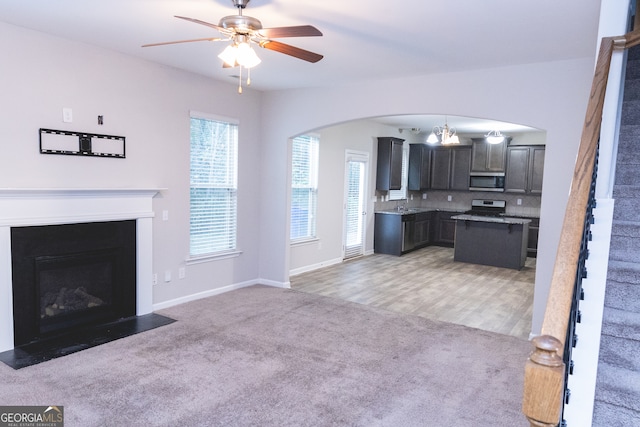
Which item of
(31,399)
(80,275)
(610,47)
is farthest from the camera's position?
(80,275)

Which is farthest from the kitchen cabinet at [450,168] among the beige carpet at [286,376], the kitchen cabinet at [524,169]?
the beige carpet at [286,376]

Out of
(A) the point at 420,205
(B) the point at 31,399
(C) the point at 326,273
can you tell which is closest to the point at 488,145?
(A) the point at 420,205

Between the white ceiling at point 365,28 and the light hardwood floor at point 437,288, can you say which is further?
the light hardwood floor at point 437,288

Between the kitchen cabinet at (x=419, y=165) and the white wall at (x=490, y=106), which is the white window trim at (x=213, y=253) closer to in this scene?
the white wall at (x=490, y=106)

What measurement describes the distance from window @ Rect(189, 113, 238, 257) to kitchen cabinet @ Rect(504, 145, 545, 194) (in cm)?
633

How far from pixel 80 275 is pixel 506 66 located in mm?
4661

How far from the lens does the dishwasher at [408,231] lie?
887 centimetres

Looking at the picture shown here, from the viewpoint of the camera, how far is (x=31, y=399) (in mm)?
2896

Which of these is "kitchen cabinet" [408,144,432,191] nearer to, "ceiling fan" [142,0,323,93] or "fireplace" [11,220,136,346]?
"fireplace" [11,220,136,346]

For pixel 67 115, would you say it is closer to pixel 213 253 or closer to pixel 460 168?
pixel 213 253

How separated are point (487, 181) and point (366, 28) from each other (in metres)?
7.13

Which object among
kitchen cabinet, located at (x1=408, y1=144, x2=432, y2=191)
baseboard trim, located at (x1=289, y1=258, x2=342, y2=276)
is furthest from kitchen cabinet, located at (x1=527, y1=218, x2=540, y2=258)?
baseboard trim, located at (x1=289, y1=258, x2=342, y2=276)

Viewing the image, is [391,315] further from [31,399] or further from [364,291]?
[31,399]

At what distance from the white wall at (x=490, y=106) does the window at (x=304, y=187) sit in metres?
0.83
